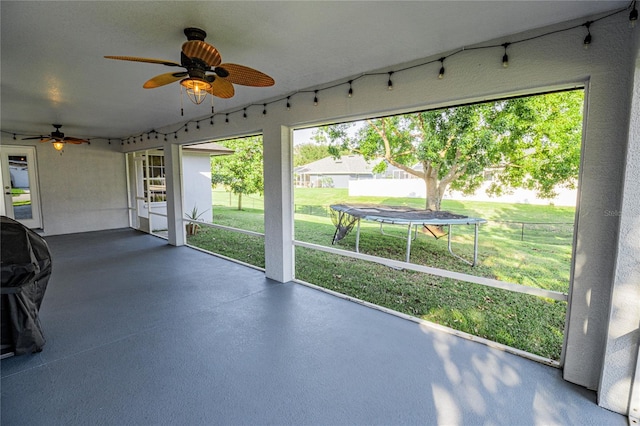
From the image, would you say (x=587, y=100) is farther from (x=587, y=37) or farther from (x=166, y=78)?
(x=166, y=78)

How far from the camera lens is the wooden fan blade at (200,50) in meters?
1.85

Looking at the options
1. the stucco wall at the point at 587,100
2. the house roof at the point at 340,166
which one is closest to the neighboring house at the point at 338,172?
the house roof at the point at 340,166

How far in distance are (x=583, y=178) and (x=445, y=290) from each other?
7.09ft

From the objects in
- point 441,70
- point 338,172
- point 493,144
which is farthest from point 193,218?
point 493,144

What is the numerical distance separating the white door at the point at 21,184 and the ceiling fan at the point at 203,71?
693 centimetres

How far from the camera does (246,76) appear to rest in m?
2.12

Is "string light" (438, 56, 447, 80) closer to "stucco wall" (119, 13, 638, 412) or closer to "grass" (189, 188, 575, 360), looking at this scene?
"stucco wall" (119, 13, 638, 412)

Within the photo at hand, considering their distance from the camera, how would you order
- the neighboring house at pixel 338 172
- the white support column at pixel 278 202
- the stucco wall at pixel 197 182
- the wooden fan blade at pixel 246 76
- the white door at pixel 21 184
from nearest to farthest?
1. the wooden fan blade at pixel 246 76
2. the neighboring house at pixel 338 172
3. the white support column at pixel 278 202
4. the white door at pixel 21 184
5. the stucco wall at pixel 197 182

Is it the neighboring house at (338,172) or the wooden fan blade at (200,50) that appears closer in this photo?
the wooden fan blade at (200,50)

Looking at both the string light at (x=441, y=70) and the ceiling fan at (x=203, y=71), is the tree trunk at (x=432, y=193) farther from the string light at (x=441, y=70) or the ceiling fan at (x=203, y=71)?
the ceiling fan at (x=203, y=71)

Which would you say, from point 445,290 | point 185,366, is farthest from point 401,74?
point 185,366

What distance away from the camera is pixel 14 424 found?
170 cm

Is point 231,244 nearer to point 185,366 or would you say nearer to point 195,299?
point 195,299

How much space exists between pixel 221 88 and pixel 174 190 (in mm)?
4192
